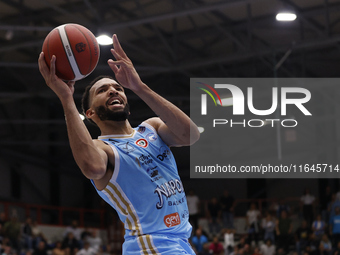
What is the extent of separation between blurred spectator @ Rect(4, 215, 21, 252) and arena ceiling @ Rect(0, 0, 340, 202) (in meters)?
4.65

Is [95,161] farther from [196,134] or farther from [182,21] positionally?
[182,21]

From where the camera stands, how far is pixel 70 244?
21062mm

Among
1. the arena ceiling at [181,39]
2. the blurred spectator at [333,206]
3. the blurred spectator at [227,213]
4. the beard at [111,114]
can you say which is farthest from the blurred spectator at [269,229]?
the beard at [111,114]

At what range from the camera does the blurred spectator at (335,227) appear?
62.2 feet

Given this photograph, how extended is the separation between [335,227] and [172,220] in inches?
642

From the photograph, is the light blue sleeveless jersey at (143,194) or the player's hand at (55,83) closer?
the player's hand at (55,83)

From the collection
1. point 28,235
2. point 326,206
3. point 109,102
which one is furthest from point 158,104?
point 326,206

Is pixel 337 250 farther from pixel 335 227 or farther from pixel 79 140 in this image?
pixel 79 140

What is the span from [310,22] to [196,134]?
545 inches

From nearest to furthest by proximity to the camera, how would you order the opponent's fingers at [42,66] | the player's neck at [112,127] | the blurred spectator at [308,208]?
1. the opponent's fingers at [42,66]
2. the player's neck at [112,127]
3. the blurred spectator at [308,208]

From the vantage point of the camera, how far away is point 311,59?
20.6m

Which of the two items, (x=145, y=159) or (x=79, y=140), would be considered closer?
(x=79, y=140)

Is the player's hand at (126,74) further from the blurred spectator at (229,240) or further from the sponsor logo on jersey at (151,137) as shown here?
the blurred spectator at (229,240)

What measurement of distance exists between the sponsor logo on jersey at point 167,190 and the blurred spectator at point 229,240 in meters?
16.4
